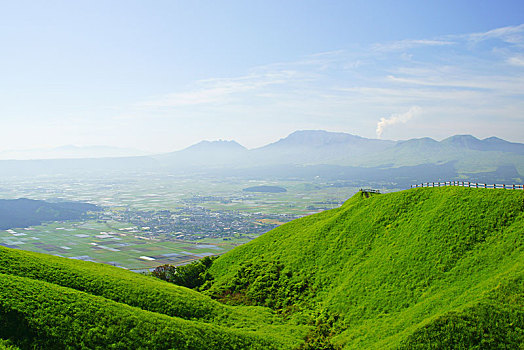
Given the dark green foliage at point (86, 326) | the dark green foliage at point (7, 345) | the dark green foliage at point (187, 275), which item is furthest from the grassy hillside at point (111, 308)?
the dark green foliage at point (187, 275)

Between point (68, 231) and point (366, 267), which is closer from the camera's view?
point (366, 267)

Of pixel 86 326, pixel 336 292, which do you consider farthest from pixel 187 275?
pixel 86 326

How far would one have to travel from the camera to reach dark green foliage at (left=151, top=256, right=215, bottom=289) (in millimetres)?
48906

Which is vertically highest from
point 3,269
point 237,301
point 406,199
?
point 406,199

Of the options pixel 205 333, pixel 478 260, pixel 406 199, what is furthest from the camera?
pixel 406 199

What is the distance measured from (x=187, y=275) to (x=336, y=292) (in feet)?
73.5

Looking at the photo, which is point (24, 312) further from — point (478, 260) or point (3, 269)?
point (478, 260)

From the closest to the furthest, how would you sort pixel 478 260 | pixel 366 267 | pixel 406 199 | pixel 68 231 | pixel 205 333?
1. pixel 205 333
2. pixel 478 260
3. pixel 366 267
4. pixel 406 199
5. pixel 68 231

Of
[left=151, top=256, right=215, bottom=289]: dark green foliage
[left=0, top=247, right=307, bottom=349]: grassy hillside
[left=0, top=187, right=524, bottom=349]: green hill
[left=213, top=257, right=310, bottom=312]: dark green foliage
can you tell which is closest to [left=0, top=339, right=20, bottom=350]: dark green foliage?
[left=0, top=187, right=524, bottom=349]: green hill

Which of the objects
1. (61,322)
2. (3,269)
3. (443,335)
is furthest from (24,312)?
(443,335)

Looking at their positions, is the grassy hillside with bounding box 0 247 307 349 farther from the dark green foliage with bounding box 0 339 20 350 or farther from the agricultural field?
the agricultural field

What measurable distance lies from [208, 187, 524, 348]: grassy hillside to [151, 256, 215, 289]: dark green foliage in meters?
1.75

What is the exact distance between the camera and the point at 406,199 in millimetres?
46469

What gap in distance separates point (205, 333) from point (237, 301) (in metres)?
14.3
